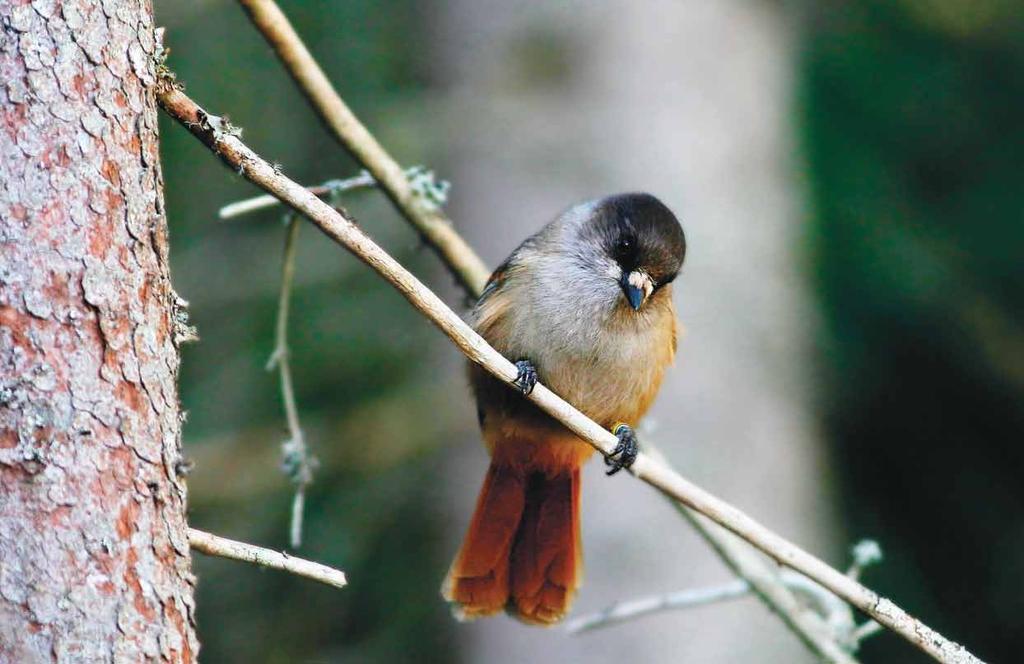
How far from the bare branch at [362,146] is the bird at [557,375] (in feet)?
0.55

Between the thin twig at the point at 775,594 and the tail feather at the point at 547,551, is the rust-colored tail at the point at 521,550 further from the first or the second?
the thin twig at the point at 775,594

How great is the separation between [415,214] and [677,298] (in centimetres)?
301

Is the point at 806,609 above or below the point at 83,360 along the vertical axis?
above

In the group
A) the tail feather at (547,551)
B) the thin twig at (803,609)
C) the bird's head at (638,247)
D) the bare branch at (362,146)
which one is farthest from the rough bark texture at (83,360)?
the bird's head at (638,247)

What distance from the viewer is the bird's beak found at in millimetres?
4031

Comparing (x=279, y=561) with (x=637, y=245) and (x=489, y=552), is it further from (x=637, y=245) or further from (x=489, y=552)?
(x=637, y=245)

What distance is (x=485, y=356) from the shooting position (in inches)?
110

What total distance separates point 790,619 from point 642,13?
12.4 ft

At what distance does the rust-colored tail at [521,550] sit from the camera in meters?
4.06

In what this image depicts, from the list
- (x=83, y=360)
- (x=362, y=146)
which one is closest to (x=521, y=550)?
(x=362, y=146)

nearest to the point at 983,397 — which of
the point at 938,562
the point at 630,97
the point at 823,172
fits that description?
the point at 938,562

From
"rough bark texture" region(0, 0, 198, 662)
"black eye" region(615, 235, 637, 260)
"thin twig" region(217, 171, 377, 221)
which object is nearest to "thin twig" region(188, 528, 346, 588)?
"rough bark texture" region(0, 0, 198, 662)

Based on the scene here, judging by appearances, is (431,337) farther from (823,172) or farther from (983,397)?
(983,397)

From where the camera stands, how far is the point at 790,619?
12.6ft
